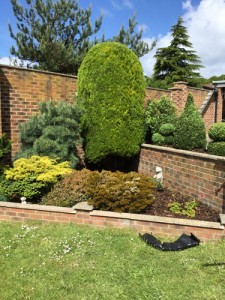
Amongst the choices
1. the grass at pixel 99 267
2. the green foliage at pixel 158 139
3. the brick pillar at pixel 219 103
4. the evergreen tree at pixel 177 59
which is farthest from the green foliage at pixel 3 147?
the evergreen tree at pixel 177 59

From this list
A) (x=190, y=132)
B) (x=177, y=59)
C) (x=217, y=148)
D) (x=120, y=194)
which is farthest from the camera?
(x=177, y=59)

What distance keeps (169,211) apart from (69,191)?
5.82 ft

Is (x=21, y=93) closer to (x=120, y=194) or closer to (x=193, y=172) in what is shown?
(x=120, y=194)

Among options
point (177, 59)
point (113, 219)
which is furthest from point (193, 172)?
point (177, 59)

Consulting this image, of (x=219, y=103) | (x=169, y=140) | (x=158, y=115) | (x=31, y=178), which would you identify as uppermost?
(x=219, y=103)

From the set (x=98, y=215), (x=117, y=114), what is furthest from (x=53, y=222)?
(x=117, y=114)

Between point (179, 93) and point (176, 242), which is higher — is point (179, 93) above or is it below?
above

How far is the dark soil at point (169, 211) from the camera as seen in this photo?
427cm

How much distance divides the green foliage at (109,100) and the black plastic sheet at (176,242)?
2.91 metres

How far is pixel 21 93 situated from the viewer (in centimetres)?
592

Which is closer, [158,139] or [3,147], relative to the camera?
[3,147]

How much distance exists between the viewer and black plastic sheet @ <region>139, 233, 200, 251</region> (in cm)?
332

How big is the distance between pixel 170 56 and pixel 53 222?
2257 centimetres

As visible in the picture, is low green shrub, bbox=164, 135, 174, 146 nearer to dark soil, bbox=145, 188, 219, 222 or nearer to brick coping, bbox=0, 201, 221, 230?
dark soil, bbox=145, 188, 219, 222
